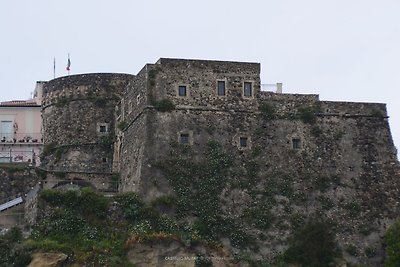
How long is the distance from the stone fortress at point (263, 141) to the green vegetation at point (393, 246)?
1339 millimetres

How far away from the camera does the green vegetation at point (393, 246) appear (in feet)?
195

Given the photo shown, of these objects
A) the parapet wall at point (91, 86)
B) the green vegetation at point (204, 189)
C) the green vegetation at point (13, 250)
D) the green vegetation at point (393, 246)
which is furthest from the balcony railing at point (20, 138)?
the green vegetation at point (393, 246)

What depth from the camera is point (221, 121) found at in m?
62.9

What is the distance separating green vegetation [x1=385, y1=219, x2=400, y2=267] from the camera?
59375 mm

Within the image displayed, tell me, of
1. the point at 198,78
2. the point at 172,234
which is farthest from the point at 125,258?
the point at 198,78

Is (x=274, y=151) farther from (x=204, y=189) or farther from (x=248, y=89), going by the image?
(x=204, y=189)

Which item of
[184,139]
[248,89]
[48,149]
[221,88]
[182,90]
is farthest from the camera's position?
[48,149]

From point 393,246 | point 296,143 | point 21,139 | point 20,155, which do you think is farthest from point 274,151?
point 21,139

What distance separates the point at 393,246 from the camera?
59.9 metres

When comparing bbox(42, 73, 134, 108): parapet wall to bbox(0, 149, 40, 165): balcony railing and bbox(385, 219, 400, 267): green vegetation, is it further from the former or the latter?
bbox(385, 219, 400, 267): green vegetation

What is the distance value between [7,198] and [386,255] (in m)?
24.0

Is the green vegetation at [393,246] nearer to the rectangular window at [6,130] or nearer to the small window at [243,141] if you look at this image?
the small window at [243,141]

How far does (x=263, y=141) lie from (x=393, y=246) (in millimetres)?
10309

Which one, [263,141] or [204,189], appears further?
[263,141]
